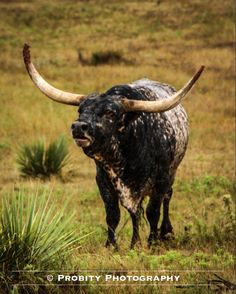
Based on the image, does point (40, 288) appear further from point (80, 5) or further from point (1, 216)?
point (80, 5)

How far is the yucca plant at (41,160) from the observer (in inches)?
601

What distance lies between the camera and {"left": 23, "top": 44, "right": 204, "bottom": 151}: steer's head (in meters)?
6.87

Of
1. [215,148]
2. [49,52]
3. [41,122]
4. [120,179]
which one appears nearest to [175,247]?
[120,179]

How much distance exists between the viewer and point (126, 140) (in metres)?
7.69

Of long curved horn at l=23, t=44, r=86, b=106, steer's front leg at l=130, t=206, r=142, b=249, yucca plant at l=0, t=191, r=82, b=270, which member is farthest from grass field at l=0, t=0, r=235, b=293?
long curved horn at l=23, t=44, r=86, b=106

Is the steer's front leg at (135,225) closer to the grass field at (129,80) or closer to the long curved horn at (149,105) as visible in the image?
the grass field at (129,80)

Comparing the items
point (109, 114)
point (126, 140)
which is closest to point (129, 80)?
point (126, 140)

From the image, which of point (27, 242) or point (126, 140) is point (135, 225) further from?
point (27, 242)

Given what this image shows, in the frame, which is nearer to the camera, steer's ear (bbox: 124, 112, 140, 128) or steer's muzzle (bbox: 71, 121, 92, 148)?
steer's muzzle (bbox: 71, 121, 92, 148)

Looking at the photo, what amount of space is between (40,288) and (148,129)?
2.35m

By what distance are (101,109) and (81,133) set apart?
1.52 ft

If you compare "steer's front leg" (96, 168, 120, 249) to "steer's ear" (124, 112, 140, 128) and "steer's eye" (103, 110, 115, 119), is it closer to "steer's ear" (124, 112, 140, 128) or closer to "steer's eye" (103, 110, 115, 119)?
"steer's ear" (124, 112, 140, 128)

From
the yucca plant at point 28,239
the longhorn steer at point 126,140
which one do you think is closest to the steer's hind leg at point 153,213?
the longhorn steer at point 126,140

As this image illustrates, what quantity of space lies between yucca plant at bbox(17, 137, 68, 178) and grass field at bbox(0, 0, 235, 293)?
0.26 m
